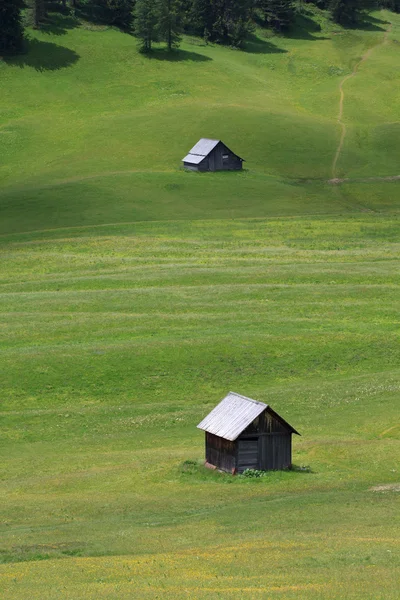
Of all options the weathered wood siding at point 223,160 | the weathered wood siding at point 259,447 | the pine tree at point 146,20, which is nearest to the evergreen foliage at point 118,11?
the pine tree at point 146,20

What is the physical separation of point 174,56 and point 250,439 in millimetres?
133540

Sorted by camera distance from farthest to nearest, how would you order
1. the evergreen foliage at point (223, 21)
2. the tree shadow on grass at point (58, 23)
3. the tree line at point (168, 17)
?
the evergreen foliage at point (223, 21) → the tree shadow on grass at point (58, 23) → the tree line at point (168, 17)

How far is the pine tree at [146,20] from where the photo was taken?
548 feet

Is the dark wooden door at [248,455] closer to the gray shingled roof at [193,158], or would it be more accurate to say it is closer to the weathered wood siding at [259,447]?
the weathered wood siding at [259,447]

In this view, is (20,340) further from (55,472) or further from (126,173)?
(126,173)

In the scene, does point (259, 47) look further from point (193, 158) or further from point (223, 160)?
point (193, 158)

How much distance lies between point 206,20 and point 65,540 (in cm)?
16087

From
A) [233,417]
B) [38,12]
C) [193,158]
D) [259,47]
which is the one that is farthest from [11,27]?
[233,417]

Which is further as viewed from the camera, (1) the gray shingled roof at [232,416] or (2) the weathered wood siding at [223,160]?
Result: (2) the weathered wood siding at [223,160]

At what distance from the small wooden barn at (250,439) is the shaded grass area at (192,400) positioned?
2.89 ft

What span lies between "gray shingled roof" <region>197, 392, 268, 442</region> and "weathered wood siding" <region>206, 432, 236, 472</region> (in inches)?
19.3

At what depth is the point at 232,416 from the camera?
158 feet

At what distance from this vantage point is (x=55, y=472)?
160 ft

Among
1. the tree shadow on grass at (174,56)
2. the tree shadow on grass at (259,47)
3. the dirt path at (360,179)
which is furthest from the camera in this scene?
the tree shadow on grass at (259,47)
